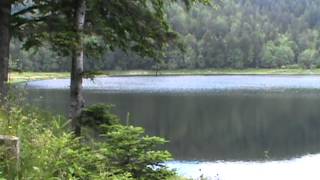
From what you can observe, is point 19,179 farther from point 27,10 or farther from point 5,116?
point 27,10

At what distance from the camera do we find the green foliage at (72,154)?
5992mm

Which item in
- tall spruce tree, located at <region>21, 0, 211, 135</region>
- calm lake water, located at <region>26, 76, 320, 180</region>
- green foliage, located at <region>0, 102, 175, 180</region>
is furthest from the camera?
calm lake water, located at <region>26, 76, 320, 180</region>

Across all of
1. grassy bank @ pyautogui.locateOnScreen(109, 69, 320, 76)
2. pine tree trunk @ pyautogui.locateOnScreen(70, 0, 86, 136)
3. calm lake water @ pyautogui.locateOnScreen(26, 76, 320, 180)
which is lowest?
calm lake water @ pyautogui.locateOnScreen(26, 76, 320, 180)

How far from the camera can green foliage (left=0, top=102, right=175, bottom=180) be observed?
5.99m

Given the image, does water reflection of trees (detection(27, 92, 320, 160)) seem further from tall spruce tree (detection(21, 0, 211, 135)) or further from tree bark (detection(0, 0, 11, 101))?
tree bark (detection(0, 0, 11, 101))

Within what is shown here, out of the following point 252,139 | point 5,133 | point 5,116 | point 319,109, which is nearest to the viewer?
point 5,133

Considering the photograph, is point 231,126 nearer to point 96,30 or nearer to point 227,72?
point 96,30

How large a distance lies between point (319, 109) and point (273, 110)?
4.89 meters

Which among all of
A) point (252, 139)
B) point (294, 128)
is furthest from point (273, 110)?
point (252, 139)

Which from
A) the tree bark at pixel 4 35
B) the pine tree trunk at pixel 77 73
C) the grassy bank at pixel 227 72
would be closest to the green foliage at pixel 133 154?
the pine tree trunk at pixel 77 73

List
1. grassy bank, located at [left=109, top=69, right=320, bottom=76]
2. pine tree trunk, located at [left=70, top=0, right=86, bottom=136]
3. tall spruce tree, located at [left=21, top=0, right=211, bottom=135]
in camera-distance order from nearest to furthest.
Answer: tall spruce tree, located at [left=21, top=0, right=211, bottom=135]
pine tree trunk, located at [left=70, top=0, right=86, bottom=136]
grassy bank, located at [left=109, top=69, right=320, bottom=76]

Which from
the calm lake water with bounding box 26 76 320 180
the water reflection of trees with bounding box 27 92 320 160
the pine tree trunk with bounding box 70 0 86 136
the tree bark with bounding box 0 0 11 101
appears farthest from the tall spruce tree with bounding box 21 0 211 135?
the water reflection of trees with bounding box 27 92 320 160

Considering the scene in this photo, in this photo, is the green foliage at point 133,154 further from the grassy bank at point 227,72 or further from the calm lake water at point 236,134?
the grassy bank at point 227,72

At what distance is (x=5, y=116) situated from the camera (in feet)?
22.5
